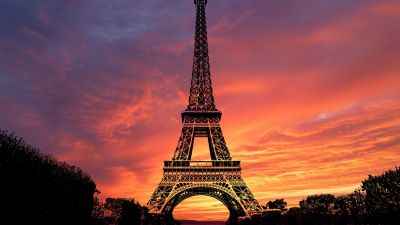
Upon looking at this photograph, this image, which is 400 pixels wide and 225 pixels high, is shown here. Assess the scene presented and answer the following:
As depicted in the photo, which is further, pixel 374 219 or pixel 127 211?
pixel 374 219

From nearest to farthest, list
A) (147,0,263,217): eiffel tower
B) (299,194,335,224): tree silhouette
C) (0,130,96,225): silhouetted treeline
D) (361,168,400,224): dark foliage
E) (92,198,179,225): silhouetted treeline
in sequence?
1. (0,130,96,225): silhouetted treeline
2. (92,198,179,225): silhouetted treeline
3. (361,168,400,224): dark foliage
4. (147,0,263,217): eiffel tower
5. (299,194,335,224): tree silhouette

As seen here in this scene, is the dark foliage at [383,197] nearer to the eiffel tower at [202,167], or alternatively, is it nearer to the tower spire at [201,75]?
the eiffel tower at [202,167]

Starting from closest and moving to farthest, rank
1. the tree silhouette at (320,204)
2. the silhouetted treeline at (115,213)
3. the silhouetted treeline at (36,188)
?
1. the silhouetted treeline at (36,188)
2. the silhouetted treeline at (115,213)
3. the tree silhouette at (320,204)

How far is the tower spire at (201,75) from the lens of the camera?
6550cm

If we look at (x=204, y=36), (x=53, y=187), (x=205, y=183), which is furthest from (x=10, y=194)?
(x=204, y=36)

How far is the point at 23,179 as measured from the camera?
66.8 ft

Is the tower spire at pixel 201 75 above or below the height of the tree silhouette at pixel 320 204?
above

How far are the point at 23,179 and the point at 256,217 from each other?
4207cm

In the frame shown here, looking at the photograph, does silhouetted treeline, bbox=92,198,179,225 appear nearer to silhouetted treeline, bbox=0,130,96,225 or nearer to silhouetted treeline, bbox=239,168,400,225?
silhouetted treeline, bbox=0,130,96,225

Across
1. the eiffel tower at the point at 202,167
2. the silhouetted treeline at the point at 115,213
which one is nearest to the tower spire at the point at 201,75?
the eiffel tower at the point at 202,167

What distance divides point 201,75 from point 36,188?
161 ft

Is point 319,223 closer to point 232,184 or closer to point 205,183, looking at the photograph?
point 232,184

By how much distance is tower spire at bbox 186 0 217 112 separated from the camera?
65500 millimetres

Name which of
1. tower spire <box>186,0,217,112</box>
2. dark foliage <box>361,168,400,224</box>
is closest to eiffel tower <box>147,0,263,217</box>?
tower spire <box>186,0,217,112</box>
